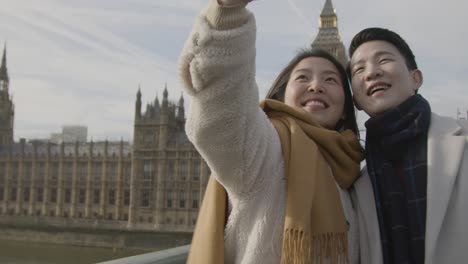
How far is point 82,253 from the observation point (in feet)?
95.5

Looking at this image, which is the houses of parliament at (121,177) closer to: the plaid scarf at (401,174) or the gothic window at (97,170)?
the gothic window at (97,170)

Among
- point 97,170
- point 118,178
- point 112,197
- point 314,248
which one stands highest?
point 97,170

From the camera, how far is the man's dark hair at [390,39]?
2.13 m

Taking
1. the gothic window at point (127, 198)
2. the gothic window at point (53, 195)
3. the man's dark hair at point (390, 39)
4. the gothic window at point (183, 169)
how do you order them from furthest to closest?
the gothic window at point (53, 195)
the gothic window at point (127, 198)
the gothic window at point (183, 169)
the man's dark hair at point (390, 39)

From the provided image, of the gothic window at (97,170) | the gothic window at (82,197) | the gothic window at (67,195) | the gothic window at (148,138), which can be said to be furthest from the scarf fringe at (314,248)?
the gothic window at (67,195)

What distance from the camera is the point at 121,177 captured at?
37.7 m

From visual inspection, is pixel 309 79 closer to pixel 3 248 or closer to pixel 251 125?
pixel 251 125

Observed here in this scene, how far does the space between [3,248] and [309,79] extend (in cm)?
3314

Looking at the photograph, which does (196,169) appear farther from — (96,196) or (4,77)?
(4,77)

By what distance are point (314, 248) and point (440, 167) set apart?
57 centimetres

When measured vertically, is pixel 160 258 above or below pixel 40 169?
below

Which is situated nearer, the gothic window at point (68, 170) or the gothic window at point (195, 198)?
the gothic window at point (195, 198)

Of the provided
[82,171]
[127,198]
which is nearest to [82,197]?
[82,171]

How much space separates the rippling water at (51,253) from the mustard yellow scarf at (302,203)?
25115 mm
